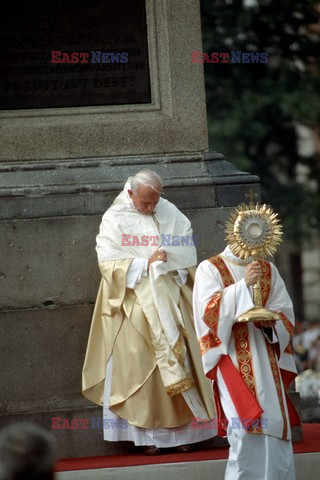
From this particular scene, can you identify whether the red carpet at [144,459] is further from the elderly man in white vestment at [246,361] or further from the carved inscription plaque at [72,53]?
the carved inscription plaque at [72,53]

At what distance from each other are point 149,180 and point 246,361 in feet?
5.24

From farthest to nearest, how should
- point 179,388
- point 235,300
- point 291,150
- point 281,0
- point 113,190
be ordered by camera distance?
point 291,150 → point 281,0 → point 113,190 → point 179,388 → point 235,300

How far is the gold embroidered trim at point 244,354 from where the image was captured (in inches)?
318

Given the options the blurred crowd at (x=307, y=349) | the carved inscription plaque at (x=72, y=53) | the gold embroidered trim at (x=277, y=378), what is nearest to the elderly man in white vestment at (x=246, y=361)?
the gold embroidered trim at (x=277, y=378)

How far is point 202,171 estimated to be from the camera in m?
9.97

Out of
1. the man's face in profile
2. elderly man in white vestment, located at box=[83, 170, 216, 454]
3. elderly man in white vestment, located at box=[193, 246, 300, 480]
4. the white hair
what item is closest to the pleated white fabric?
elderly man in white vestment, located at box=[83, 170, 216, 454]

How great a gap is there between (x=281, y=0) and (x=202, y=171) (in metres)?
14.7

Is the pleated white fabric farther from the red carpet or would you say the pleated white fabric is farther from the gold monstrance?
the gold monstrance

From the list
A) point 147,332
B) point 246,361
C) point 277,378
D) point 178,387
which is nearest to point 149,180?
point 147,332

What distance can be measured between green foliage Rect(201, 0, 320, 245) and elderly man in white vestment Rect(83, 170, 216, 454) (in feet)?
49.1

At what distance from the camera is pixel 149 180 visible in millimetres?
8984

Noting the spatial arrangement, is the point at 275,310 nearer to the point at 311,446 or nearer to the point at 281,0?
the point at 311,446

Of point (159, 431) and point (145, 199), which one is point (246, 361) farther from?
point (145, 199)

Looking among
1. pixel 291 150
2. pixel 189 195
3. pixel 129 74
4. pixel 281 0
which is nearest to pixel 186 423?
pixel 189 195
